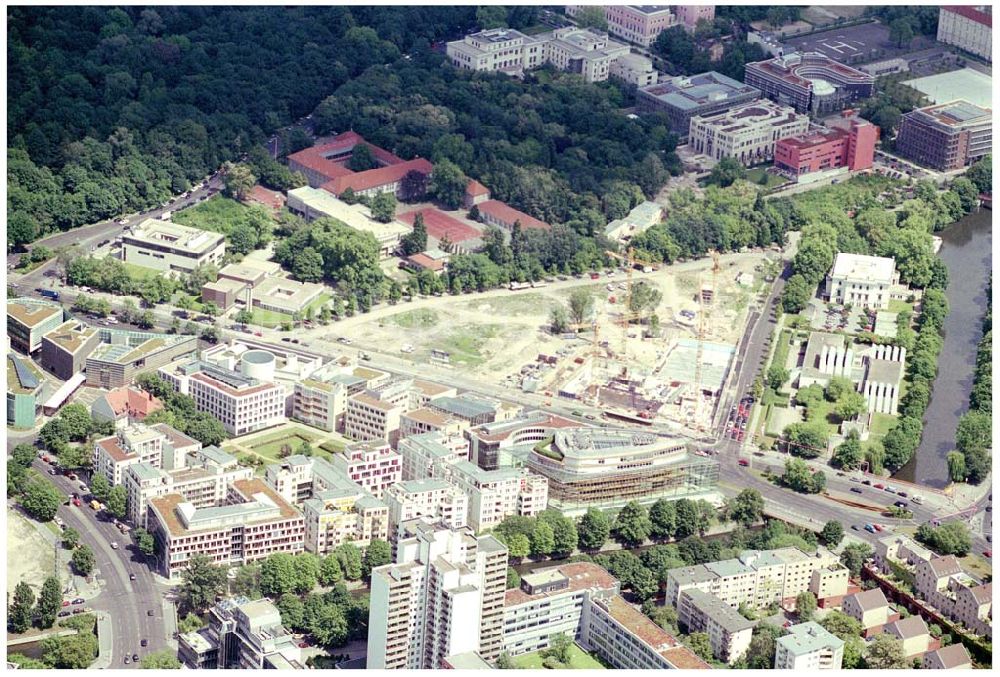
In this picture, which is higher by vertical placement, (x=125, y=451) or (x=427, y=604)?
(x=427, y=604)

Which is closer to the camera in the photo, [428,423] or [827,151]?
[428,423]

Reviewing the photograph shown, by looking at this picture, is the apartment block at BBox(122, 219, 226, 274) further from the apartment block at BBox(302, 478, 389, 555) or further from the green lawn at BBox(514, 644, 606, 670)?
the green lawn at BBox(514, 644, 606, 670)

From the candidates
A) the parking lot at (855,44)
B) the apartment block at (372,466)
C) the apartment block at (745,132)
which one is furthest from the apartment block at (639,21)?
the apartment block at (372,466)

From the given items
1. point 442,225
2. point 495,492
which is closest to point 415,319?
point 442,225

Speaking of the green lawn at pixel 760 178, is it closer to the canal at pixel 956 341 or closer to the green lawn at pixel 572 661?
the canal at pixel 956 341

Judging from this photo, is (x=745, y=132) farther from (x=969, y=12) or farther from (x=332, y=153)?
(x=969, y=12)

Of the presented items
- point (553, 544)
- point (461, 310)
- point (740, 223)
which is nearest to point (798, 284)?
point (740, 223)
